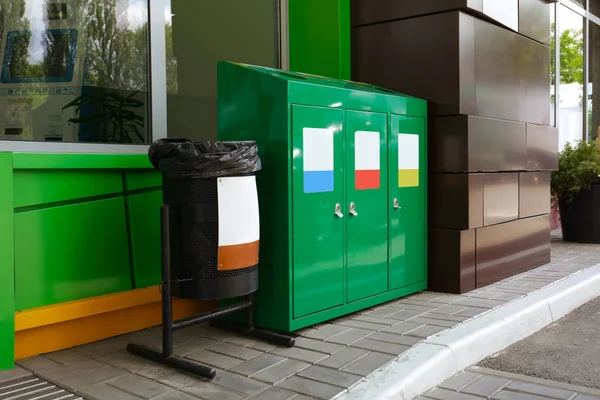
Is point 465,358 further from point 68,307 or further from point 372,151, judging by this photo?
point 68,307

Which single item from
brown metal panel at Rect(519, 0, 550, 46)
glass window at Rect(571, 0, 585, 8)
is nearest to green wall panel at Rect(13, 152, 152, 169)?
brown metal panel at Rect(519, 0, 550, 46)

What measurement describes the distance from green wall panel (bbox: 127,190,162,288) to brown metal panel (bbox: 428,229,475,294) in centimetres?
236

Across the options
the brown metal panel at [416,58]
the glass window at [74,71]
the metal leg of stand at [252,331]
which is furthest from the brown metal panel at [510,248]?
the glass window at [74,71]

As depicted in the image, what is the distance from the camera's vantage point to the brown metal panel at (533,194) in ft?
20.1

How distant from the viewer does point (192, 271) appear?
355cm

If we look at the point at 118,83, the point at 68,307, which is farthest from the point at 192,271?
the point at 118,83

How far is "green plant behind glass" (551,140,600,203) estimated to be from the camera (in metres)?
8.20

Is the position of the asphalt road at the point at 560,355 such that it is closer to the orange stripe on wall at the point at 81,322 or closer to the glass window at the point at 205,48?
the orange stripe on wall at the point at 81,322

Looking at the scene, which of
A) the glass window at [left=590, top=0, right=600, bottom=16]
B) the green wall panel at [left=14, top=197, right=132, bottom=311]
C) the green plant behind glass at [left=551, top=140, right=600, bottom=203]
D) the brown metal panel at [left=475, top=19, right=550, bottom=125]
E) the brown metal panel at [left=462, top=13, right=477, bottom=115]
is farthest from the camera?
the glass window at [left=590, top=0, right=600, bottom=16]

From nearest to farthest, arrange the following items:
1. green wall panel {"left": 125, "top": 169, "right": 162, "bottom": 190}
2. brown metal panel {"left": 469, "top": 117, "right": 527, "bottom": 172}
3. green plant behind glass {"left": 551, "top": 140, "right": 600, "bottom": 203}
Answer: green wall panel {"left": 125, "top": 169, "right": 162, "bottom": 190}, brown metal panel {"left": 469, "top": 117, "right": 527, "bottom": 172}, green plant behind glass {"left": 551, "top": 140, "right": 600, "bottom": 203}

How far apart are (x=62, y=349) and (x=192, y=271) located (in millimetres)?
1017

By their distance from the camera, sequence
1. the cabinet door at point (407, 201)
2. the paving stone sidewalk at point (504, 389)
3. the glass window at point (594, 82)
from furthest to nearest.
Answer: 1. the glass window at point (594, 82)
2. the cabinet door at point (407, 201)
3. the paving stone sidewalk at point (504, 389)

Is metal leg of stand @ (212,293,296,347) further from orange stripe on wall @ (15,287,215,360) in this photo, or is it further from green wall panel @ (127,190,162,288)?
green wall panel @ (127,190,162,288)

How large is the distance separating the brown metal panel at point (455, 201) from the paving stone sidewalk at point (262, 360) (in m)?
0.71
